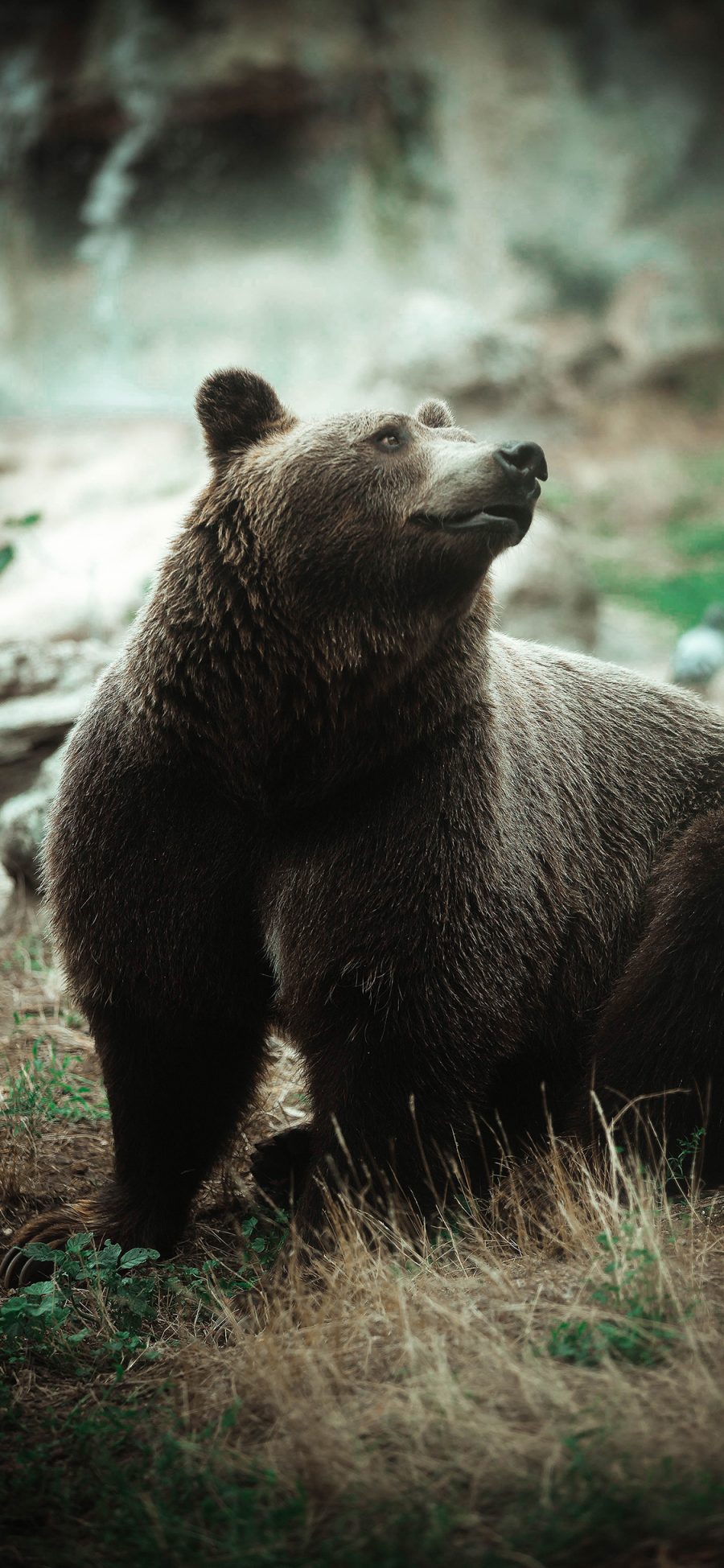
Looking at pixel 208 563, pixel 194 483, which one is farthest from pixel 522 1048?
pixel 194 483

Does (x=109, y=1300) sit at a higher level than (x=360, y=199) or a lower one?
lower

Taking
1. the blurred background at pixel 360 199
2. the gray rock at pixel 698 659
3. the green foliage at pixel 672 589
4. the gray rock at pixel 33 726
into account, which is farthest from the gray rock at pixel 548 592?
the blurred background at pixel 360 199

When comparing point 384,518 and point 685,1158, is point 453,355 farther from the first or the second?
point 685,1158

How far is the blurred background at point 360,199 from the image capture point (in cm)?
1747

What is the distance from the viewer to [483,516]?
10.1 feet

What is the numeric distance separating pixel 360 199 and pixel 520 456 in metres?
17.1

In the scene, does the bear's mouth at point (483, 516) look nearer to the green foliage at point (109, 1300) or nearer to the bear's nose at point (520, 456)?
the bear's nose at point (520, 456)

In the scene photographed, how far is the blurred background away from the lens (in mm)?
17469

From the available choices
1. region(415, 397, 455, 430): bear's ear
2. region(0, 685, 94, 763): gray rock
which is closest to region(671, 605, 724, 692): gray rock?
region(0, 685, 94, 763): gray rock

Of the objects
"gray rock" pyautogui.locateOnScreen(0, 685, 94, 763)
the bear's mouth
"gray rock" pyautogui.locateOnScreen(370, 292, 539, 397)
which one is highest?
"gray rock" pyautogui.locateOnScreen(370, 292, 539, 397)

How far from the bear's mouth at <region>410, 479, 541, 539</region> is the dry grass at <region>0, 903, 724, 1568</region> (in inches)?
59.6

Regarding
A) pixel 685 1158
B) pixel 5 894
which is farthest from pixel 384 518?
pixel 5 894

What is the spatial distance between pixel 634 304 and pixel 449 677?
16191 mm

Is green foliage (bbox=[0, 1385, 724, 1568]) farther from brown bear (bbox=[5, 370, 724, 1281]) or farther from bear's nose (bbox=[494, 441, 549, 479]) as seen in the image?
bear's nose (bbox=[494, 441, 549, 479])
